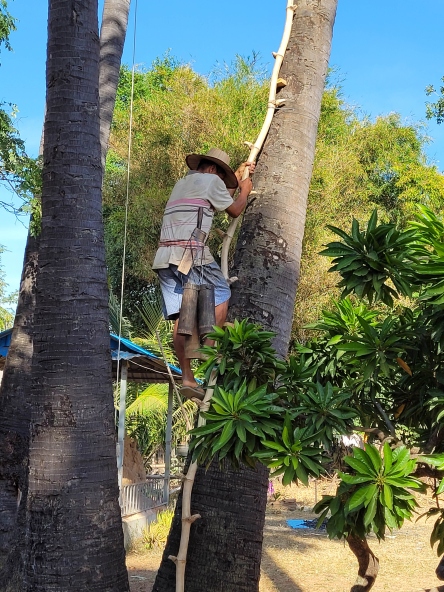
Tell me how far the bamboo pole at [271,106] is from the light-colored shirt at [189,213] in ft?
0.38

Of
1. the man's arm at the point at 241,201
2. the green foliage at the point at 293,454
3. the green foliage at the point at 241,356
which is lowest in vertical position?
the green foliage at the point at 293,454

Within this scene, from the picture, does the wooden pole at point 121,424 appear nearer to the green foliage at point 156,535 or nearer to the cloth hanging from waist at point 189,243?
the green foliage at point 156,535

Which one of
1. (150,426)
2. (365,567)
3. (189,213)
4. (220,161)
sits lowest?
(365,567)

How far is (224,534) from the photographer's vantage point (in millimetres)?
4113

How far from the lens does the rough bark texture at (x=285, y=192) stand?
4.41 meters

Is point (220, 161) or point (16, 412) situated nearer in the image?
point (220, 161)

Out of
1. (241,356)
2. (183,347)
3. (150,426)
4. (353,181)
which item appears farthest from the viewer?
(353,181)

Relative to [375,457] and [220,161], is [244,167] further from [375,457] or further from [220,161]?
[375,457]

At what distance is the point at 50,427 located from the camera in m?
4.50

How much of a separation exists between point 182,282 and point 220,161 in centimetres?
78

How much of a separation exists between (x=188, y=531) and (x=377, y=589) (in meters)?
7.43

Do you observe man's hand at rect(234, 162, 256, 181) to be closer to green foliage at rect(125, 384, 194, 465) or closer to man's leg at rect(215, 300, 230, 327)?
man's leg at rect(215, 300, 230, 327)

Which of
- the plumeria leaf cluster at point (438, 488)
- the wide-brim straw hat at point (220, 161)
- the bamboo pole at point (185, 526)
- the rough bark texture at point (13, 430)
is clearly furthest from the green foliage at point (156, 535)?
the plumeria leaf cluster at point (438, 488)

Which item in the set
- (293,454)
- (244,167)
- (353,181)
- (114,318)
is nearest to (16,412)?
(244,167)
